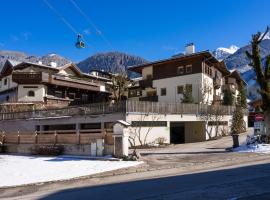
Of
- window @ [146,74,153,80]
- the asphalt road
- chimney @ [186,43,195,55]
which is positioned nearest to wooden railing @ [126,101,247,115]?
window @ [146,74,153,80]

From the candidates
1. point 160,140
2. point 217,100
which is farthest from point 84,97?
point 160,140

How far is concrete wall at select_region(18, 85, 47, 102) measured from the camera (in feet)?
166

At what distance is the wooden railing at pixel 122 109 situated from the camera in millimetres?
32625

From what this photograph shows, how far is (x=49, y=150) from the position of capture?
26.6 meters

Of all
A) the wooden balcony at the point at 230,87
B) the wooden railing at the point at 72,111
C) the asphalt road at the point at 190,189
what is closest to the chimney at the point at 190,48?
the wooden balcony at the point at 230,87

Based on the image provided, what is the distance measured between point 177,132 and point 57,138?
16176 mm

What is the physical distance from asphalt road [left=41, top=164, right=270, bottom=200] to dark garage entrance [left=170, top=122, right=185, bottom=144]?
24143mm

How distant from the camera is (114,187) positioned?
13.2 m

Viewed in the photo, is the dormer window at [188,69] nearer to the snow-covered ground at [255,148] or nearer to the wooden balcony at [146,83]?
the wooden balcony at [146,83]

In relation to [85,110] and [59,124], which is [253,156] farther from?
[59,124]

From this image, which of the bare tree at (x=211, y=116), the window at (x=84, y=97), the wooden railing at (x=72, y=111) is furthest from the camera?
the window at (x=84, y=97)

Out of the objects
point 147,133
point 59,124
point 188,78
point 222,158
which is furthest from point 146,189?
point 188,78

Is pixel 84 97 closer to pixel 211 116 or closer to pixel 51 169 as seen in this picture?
pixel 211 116

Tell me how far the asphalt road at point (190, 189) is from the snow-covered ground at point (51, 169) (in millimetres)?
3487
